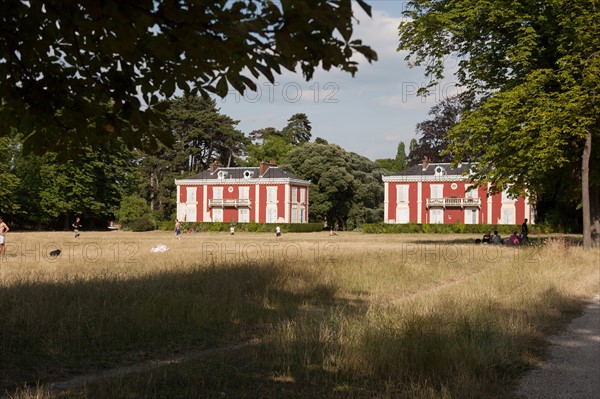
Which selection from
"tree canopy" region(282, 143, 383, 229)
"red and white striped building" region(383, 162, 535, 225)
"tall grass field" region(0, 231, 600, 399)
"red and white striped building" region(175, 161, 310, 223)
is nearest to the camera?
"tall grass field" region(0, 231, 600, 399)

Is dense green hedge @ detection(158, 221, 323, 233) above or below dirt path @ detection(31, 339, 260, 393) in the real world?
above

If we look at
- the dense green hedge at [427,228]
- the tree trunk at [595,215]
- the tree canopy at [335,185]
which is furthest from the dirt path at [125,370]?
the tree canopy at [335,185]

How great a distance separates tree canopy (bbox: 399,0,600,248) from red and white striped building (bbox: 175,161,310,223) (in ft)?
154

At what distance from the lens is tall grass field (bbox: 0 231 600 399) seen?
6.18 m

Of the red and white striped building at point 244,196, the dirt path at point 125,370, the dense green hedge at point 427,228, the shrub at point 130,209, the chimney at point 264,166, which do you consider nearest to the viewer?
the dirt path at point 125,370

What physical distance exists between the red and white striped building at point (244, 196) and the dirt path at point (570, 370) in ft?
214

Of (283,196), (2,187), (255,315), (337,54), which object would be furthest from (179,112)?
(337,54)

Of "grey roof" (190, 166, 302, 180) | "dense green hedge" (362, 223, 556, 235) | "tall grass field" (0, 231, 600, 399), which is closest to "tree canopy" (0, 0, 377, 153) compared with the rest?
"tall grass field" (0, 231, 600, 399)

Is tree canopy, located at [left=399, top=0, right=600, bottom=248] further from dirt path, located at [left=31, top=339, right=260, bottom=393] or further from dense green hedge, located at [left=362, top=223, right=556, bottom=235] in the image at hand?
dense green hedge, located at [left=362, top=223, right=556, bottom=235]

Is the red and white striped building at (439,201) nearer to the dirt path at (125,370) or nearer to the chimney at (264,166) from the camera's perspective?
the chimney at (264,166)

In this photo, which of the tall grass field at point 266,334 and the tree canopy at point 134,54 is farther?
the tall grass field at point 266,334

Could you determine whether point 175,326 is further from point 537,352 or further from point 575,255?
point 575,255

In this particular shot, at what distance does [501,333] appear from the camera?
796 cm

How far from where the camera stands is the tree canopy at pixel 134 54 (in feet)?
11.7
